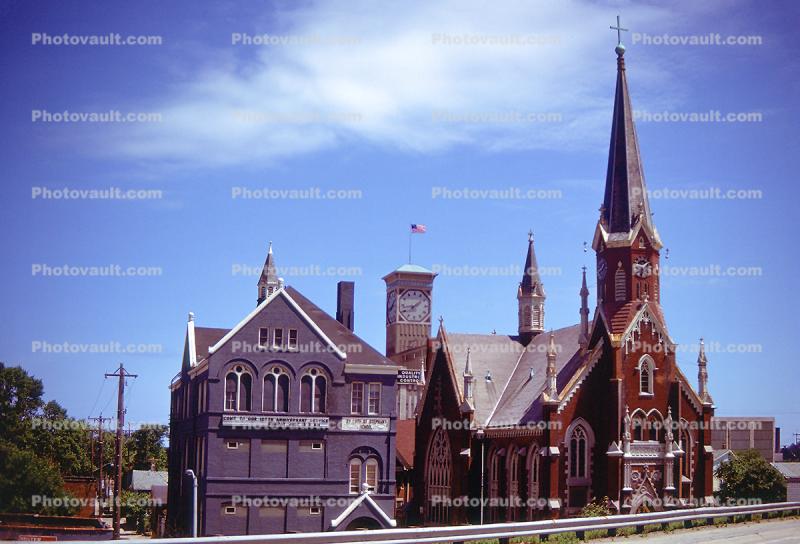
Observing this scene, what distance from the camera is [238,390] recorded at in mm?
56250

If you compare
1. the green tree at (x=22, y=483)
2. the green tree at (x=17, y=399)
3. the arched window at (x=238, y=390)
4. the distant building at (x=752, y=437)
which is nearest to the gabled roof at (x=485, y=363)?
the arched window at (x=238, y=390)

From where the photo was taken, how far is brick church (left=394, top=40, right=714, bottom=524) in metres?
55.8

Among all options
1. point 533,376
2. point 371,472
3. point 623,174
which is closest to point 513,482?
point 533,376

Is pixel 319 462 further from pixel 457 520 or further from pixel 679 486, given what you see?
pixel 679 486

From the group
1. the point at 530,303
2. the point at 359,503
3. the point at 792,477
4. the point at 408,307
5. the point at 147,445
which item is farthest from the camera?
the point at 147,445

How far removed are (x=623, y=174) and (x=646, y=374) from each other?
12201 millimetres

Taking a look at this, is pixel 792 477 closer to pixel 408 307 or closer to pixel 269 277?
pixel 408 307

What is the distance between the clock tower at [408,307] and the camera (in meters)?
111

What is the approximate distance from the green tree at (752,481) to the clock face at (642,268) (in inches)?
965

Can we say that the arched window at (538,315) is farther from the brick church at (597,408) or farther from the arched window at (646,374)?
the arched window at (646,374)

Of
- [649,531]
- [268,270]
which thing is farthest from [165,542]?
[268,270]

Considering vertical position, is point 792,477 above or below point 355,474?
below

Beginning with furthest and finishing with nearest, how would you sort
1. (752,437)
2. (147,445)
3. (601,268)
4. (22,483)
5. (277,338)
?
(147,445) < (752,437) < (601,268) < (22,483) < (277,338)

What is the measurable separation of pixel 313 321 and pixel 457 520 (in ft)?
51.1
